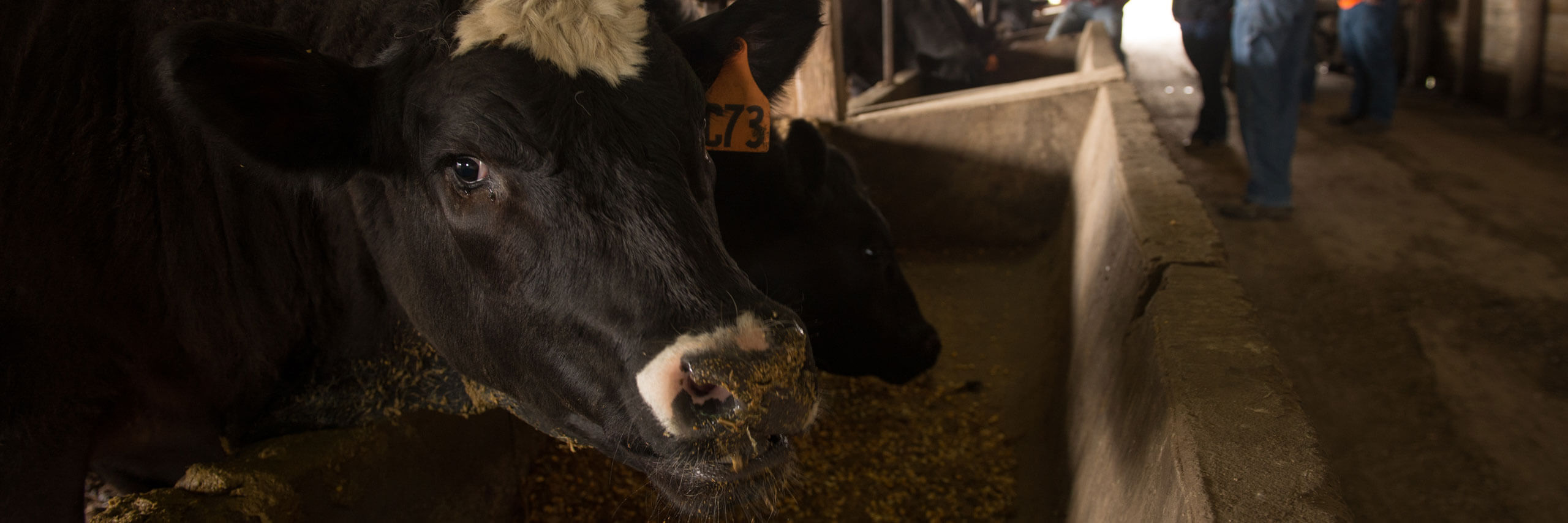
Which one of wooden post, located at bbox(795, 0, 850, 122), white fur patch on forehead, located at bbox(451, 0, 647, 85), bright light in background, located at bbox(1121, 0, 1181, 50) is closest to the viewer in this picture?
white fur patch on forehead, located at bbox(451, 0, 647, 85)

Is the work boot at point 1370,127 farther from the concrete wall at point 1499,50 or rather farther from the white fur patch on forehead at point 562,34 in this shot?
the white fur patch on forehead at point 562,34

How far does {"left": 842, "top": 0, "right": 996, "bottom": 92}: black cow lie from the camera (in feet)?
25.0

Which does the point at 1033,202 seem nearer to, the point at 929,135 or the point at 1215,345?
the point at 929,135

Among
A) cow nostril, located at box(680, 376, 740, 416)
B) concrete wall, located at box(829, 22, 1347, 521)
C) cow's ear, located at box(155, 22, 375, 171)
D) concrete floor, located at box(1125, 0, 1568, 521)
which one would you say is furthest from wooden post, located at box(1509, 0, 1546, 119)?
cow's ear, located at box(155, 22, 375, 171)

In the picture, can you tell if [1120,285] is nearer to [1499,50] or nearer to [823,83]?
[823,83]

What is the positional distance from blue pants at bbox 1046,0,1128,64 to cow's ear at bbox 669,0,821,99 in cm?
781

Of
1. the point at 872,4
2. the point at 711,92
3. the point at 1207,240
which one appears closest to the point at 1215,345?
the point at 1207,240

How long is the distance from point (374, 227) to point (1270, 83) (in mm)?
4992

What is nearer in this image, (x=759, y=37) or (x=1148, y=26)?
(x=759, y=37)

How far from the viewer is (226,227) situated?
1.80 m

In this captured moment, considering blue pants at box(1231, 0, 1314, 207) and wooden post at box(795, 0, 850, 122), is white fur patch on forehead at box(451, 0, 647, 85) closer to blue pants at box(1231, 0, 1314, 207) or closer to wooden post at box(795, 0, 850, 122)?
wooden post at box(795, 0, 850, 122)

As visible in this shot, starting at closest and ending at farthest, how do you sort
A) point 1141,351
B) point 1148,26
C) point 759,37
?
point 1141,351 → point 759,37 → point 1148,26

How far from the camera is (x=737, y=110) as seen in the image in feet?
6.46

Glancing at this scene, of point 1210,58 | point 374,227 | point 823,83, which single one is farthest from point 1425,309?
point 374,227
